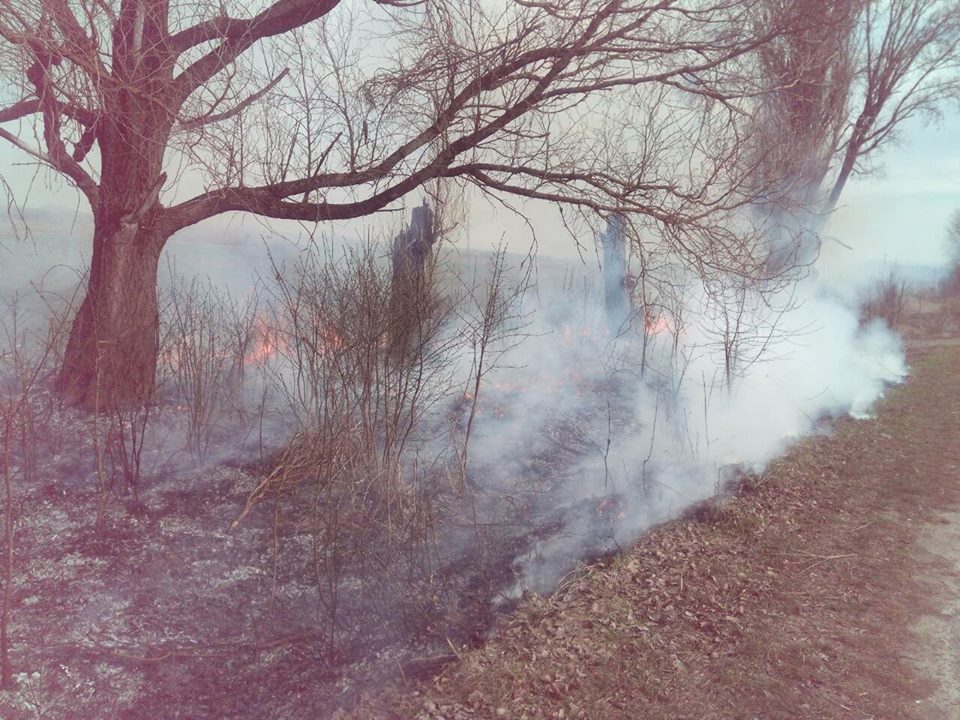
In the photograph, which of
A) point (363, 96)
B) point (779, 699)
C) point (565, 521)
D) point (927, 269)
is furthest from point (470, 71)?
point (927, 269)

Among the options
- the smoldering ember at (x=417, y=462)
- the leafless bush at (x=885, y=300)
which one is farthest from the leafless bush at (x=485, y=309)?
→ the leafless bush at (x=885, y=300)

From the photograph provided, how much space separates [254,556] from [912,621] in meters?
5.30

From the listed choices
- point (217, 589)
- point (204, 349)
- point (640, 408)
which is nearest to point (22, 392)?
point (217, 589)

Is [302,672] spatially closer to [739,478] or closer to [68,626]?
[68,626]

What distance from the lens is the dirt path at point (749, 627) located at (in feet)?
13.2

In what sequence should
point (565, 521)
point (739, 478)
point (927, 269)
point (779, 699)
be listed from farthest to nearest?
point (927, 269) < point (739, 478) < point (565, 521) < point (779, 699)

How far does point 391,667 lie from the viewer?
4.64 metres

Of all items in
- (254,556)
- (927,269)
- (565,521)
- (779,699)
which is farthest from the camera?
(927,269)

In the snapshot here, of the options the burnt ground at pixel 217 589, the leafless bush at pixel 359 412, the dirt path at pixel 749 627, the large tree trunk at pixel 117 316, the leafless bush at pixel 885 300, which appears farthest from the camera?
the leafless bush at pixel 885 300

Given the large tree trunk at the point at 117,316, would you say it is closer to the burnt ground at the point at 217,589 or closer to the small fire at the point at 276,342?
the burnt ground at the point at 217,589

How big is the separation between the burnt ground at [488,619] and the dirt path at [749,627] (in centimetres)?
2

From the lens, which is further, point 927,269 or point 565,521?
point 927,269

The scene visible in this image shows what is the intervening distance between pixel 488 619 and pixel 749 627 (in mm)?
1909

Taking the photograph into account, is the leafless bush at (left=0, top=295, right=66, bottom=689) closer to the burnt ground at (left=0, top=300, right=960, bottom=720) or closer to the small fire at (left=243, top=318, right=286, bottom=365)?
the burnt ground at (left=0, top=300, right=960, bottom=720)
